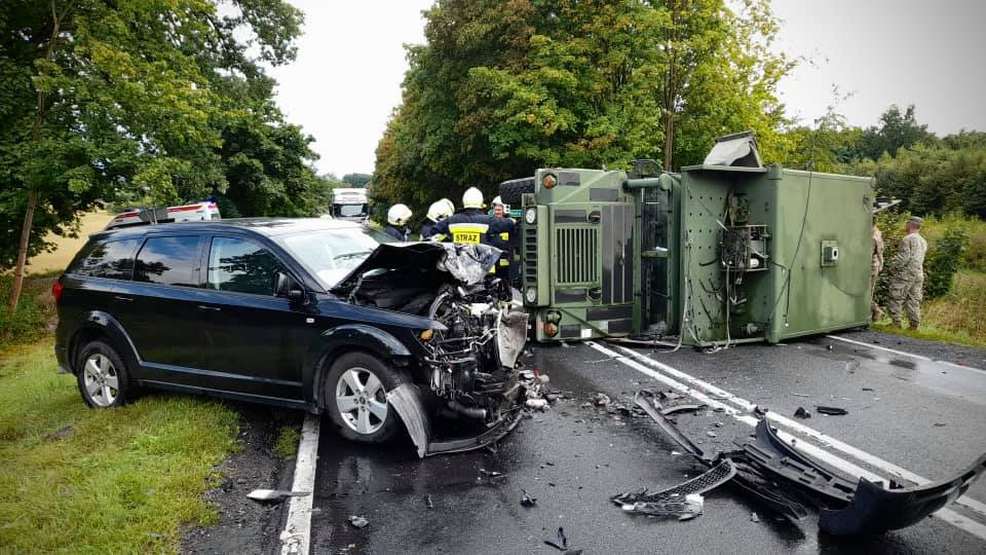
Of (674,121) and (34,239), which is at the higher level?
(674,121)

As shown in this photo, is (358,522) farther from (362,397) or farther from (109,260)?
(109,260)

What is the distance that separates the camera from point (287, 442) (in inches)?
209

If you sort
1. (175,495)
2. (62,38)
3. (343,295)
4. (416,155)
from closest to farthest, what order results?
(175,495) < (343,295) < (62,38) < (416,155)

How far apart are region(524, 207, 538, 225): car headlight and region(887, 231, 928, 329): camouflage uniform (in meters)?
6.51

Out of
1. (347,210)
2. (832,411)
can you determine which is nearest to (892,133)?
(347,210)

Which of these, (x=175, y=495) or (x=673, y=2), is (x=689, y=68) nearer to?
(x=673, y=2)

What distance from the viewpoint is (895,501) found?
322 centimetres

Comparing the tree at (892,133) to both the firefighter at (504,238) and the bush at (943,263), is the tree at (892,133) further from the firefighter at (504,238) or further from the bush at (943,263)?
the firefighter at (504,238)

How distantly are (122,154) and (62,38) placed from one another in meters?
3.18

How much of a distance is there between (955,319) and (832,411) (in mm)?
8919

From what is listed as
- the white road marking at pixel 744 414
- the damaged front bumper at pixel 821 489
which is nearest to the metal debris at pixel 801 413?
the white road marking at pixel 744 414

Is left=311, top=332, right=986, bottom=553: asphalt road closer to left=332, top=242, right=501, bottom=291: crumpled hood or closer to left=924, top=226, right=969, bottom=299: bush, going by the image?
left=332, top=242, right=501, bottom=291: crumpled hood

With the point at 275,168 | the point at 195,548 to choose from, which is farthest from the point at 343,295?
the point at 275,168

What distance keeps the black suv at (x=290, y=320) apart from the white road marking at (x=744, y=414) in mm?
2121
